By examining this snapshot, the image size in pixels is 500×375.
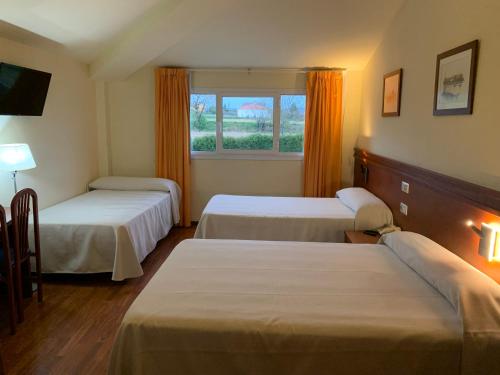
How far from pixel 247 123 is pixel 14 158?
2.77 m

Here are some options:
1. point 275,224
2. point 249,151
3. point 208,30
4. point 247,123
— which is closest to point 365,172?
point 275,224

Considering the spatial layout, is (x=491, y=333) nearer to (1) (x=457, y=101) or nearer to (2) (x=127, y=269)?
(1) (x=457, y=101)

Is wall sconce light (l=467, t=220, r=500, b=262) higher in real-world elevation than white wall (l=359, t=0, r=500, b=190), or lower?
lower

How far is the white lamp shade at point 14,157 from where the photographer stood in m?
3.00

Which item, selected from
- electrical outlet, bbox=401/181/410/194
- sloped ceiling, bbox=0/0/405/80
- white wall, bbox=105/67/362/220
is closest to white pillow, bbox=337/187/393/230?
electrical outlet, bbox=401/181/410/194

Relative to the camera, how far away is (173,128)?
484 cm

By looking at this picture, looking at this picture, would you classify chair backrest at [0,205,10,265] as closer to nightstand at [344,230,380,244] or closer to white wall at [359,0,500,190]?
nightstand at [344,230,380,244]

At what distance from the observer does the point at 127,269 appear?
10.5 ft

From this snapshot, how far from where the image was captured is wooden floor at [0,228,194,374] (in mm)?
2211

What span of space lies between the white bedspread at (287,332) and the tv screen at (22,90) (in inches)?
85.2

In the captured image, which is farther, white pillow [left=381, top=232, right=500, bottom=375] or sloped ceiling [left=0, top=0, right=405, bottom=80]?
sloped ceiling [left=0, top=0, right=405, bottom=80]

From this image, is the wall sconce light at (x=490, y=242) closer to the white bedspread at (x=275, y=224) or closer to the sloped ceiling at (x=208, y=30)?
the white bedspread at (x=275, y=224)

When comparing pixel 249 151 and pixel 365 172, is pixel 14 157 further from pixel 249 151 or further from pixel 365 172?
pixel 365 172

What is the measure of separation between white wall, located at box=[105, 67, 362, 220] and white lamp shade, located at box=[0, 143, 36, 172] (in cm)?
189
